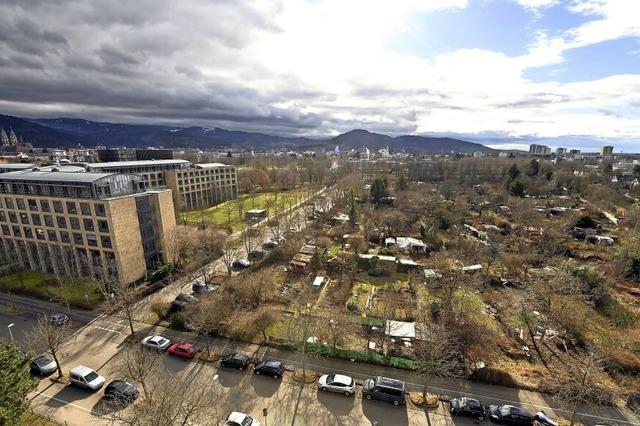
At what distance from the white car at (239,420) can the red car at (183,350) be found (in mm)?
8983

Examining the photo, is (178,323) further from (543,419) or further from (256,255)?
(543,419)

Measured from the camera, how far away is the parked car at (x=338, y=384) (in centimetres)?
2402

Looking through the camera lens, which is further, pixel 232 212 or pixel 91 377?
pixel 232 212

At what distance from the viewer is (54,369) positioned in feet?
86.4

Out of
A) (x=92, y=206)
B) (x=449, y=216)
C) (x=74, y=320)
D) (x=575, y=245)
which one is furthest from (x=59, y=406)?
(x=575, y=245)

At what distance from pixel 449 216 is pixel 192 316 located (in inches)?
2136

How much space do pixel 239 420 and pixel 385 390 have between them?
10567 millimetres

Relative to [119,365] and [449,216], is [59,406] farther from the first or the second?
[449,216]

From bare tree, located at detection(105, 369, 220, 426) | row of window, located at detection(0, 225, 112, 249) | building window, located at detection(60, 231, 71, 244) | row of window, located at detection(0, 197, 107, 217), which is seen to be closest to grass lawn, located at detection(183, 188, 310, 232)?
building window, located at detection(60, 231, 71, 244)

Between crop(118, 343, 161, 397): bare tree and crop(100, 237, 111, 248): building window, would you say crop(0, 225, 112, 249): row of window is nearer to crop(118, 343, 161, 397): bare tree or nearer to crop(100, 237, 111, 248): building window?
crop(100, 237, 111, 248): building window

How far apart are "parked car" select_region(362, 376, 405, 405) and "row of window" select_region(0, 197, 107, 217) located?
123ft

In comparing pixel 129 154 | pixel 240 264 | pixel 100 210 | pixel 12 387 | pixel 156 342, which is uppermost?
pixel 129 154

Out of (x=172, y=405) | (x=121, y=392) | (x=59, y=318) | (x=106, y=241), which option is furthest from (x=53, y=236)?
(x=172, y=405)

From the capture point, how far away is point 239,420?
2080 centimetres
